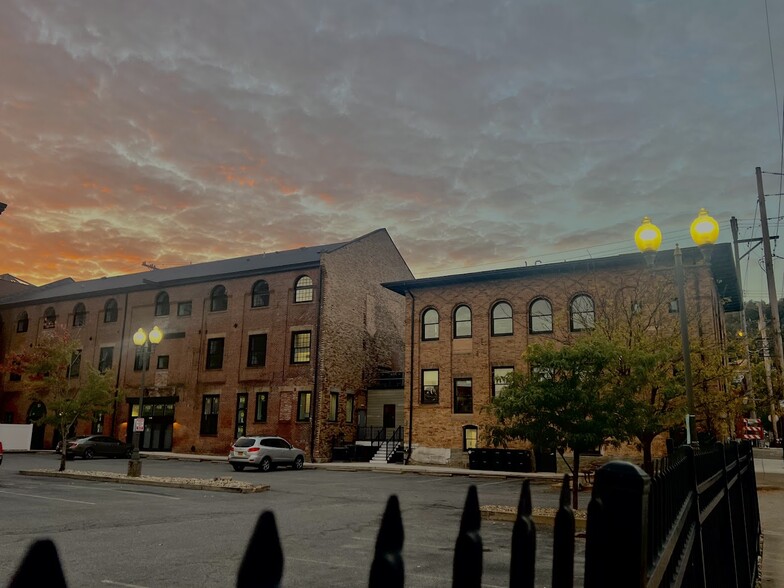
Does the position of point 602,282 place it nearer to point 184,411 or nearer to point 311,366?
point 311,366

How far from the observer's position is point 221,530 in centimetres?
1098

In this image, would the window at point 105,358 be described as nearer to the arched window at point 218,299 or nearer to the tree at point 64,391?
the arched window at point 218,299

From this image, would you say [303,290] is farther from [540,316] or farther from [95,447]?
[95,447]

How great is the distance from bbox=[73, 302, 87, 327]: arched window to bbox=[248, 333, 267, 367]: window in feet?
51.5

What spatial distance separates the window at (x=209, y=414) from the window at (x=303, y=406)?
611cm

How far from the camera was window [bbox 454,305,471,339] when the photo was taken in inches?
1310

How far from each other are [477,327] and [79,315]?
31179 millimetres

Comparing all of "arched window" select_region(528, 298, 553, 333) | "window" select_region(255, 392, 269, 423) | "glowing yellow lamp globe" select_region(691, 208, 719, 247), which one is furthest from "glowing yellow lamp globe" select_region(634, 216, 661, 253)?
"window" select_region(255, 392, 269, 423)

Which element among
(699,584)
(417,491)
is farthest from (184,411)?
(699,584)

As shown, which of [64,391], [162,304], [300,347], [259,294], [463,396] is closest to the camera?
[64,391]

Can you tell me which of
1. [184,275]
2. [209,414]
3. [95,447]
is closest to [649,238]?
[209,414]

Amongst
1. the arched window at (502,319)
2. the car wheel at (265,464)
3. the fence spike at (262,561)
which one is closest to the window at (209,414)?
the car wheel at (265,464)

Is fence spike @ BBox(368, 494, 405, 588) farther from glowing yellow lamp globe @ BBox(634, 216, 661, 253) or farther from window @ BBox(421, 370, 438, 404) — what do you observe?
window @ BBox(421, 370, 438, 404)

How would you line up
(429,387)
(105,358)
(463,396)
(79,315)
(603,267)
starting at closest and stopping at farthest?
(603,267) < (463,396) < (429,387) < (105,358) < (79,315)
